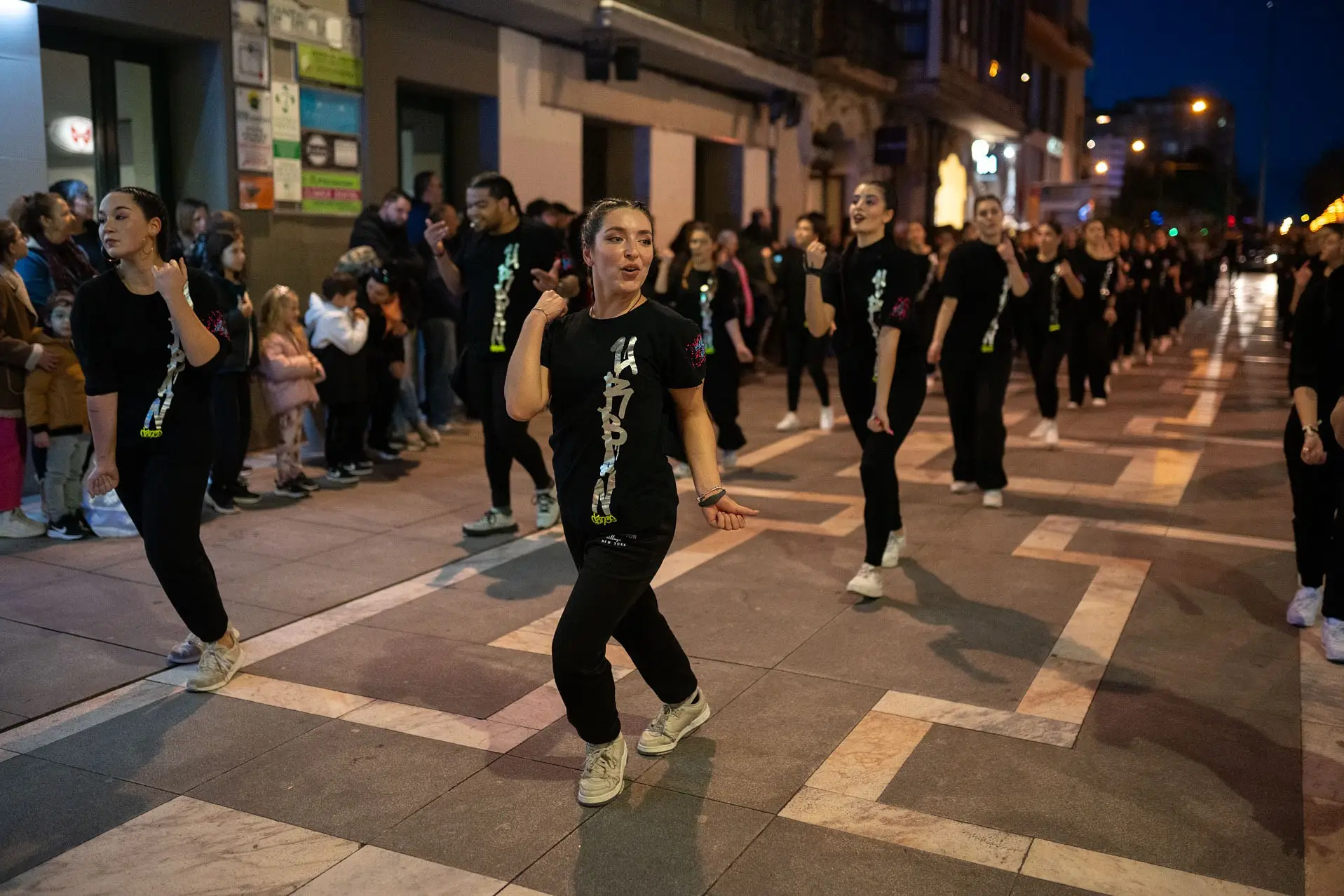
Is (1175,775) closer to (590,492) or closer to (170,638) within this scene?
(590,492)

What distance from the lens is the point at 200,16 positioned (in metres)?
9.81

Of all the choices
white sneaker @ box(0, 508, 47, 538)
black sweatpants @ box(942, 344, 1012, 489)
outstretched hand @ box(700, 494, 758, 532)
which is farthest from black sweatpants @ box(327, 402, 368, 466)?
outstretched hand @ box(700, 494, 758, 532)

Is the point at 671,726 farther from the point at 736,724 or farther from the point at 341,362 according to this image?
the point at 341,362

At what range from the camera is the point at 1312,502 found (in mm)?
5746

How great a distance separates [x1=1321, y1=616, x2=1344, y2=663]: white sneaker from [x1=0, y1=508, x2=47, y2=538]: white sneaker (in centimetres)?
680

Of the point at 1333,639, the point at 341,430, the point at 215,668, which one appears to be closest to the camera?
the point at 215,668

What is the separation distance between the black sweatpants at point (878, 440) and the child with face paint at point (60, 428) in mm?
4412

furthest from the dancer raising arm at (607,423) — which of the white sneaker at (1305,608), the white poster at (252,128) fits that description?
the white poster at (252,128)

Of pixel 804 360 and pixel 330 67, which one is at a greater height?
pixel 330 67

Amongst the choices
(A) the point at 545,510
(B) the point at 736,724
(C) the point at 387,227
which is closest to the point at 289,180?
(C) the point at 387,227

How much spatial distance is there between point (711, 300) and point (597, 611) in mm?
6460

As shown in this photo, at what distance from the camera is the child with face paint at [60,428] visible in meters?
7.34

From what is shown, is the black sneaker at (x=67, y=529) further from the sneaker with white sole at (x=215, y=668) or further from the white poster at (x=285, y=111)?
the white poster at (x=285, y=111)

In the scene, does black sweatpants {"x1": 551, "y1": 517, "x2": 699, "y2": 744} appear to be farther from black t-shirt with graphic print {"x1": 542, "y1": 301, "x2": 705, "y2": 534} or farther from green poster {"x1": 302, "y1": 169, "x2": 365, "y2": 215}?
green poster {"x1": 302, "y1": 169, "x2": 365, "y2": 215}
